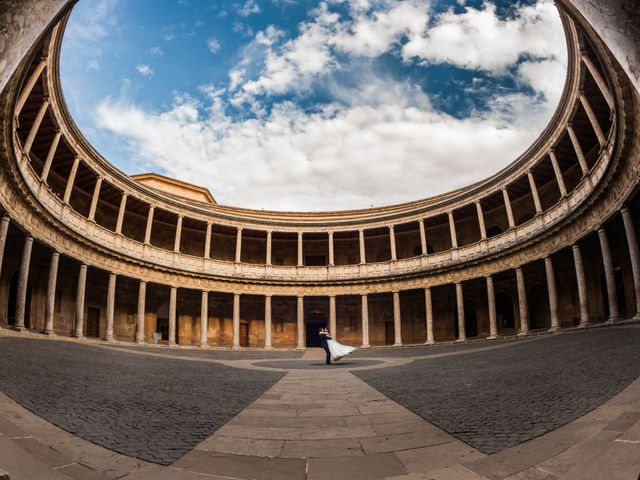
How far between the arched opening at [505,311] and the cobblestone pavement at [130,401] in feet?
74.5

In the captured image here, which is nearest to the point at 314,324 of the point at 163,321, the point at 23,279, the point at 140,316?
the point at 163,321

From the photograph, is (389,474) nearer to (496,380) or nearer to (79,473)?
(79,473)

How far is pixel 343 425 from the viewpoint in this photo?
201 inches

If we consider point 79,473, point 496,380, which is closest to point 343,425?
point 79,473

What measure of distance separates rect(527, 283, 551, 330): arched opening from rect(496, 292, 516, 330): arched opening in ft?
4.54

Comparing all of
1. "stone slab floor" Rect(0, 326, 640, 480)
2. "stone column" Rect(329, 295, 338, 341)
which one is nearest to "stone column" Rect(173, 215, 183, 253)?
"stone column" Rect(329, 295, 338, 341)

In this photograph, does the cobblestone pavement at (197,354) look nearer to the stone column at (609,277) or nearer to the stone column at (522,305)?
the stone column at (522,305)

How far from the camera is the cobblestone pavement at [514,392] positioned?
4.46 m

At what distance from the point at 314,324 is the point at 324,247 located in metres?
6.51

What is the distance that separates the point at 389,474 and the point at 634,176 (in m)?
16.5

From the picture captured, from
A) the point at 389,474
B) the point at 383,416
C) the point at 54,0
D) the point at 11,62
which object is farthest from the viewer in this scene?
the point at 383,416

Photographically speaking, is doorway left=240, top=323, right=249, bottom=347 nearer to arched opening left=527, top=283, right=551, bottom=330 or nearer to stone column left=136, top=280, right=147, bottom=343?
stone column left=136, top=280, right=147, bottom=343

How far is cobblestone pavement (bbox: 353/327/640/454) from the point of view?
14.6 feet

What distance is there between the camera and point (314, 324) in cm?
3494
